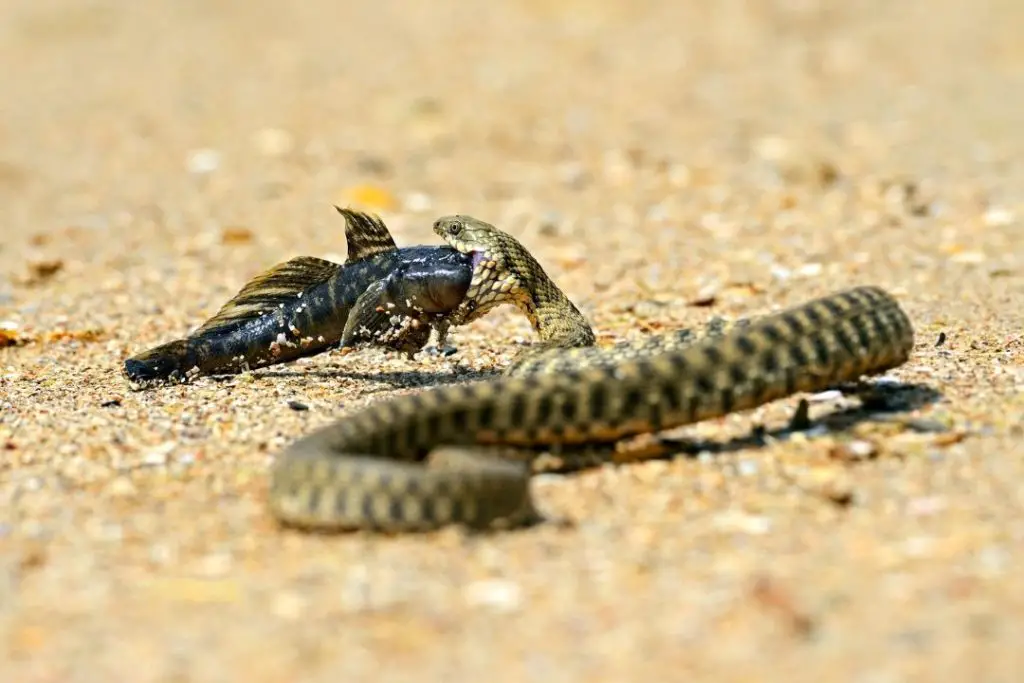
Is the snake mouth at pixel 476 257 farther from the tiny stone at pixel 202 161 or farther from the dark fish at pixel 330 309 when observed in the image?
the tiny stone at pixel 202 161

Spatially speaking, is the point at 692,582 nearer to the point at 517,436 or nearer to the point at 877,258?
the point at 517,436

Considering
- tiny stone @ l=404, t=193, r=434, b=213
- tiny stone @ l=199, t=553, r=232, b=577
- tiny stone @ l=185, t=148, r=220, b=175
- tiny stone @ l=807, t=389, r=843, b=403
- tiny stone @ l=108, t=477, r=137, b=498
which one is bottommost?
tiny stone @ l=199, t=553, r=232, b=577

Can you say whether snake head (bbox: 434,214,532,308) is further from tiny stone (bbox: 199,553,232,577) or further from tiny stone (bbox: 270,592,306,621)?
tiny stone (bbox: 270,592,306,621)

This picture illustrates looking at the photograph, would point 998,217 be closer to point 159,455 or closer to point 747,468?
point 747,468

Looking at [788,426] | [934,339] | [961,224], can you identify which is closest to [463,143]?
[961,224]

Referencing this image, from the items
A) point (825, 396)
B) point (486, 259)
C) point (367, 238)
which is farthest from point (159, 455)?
point (825, 396)

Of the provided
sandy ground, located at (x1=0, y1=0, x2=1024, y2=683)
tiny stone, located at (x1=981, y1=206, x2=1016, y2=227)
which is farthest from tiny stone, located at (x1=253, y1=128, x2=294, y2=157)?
tiny stone, located at (x1=981, y1=206, x2=1016, y2=227)
